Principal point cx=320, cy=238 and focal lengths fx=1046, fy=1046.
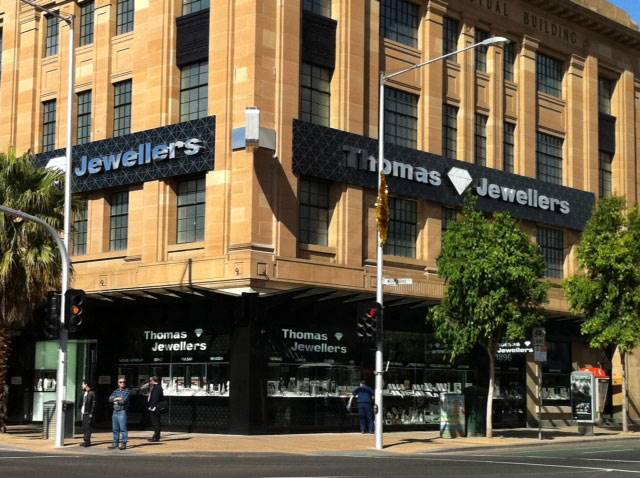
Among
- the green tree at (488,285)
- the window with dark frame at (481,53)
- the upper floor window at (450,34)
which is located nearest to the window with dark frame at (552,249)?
the window with dark frame at (481,53)

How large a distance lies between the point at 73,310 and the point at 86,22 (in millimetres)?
16819

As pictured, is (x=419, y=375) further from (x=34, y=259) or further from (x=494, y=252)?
(x=34, y=259)

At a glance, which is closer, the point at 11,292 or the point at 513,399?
the point at 11,292

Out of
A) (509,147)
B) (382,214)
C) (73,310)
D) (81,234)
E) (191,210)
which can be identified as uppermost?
(509,147)

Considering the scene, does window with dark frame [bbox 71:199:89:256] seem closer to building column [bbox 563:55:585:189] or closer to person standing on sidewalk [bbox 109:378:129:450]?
person standing on sidewalk [bbox 109:378:129:450]

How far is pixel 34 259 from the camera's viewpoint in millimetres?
30609

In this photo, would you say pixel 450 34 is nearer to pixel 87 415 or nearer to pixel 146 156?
pixel 146 156

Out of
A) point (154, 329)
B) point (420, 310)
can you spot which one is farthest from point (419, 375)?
point (154, 329)

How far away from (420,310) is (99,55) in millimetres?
14929

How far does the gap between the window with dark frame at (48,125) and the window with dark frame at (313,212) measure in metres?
11.3

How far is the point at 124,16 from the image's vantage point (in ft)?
125

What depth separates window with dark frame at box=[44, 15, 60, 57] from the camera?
132 ft

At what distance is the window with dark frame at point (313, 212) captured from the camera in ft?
112

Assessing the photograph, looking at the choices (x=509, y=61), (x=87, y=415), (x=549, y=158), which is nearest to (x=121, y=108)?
(x=87, y=415)
